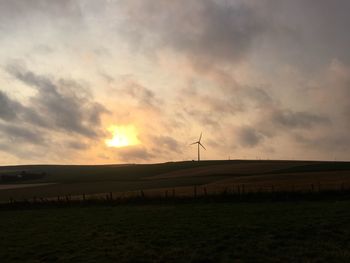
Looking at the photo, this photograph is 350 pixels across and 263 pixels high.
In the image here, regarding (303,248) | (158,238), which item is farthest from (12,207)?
(303,248)

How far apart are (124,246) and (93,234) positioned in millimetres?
5125

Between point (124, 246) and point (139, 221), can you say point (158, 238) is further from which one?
point (139, 221)

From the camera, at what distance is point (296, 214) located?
1271 inches

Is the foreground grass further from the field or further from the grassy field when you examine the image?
the grassy field

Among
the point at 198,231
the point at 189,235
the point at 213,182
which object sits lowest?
the point at 189,235

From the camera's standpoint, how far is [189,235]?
2591 cm

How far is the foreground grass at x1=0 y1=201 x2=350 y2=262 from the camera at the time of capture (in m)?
20.8

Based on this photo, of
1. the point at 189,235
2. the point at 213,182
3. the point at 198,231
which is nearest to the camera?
the point at 189,235

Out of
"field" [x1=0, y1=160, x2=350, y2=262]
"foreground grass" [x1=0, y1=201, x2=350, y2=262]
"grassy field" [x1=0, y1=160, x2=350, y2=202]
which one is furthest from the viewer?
"grassy field" [x1=0, y1=160, x2=350, y2=202]

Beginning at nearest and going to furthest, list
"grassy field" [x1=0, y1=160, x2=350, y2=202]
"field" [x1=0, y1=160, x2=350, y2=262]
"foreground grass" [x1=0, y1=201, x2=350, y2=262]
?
"foreground grass" [x1=0, y1=201, x2=350, y2=262] < "field" [x1=0, y1=160, x2=350, y2=262] < "grassy field" [x1=0, y1=160, x2=350, y2=202]

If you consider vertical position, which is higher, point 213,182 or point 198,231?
point 213,182

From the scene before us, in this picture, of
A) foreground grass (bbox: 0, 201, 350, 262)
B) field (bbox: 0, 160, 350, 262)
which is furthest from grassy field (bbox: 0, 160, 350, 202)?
foreground grass (bbox: 0, 201, 350, 262)

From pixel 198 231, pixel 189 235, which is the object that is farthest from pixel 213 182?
pixel 189 235

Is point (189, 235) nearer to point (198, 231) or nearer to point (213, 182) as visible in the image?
point (198, 231)
